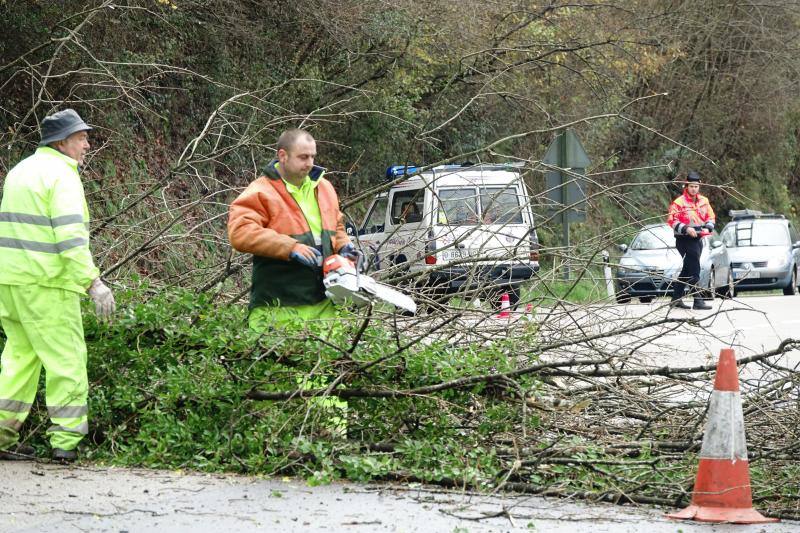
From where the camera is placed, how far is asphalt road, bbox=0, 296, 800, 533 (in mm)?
5078

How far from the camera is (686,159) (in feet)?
113

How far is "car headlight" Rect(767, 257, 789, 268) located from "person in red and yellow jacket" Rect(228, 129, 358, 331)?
19967 mm

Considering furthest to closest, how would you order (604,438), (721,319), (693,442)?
1. (721,319)
2. (604,438)
3. (693,442)

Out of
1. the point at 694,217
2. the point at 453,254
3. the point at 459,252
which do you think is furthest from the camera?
the point at 694,217

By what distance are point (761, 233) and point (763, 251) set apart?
102cm

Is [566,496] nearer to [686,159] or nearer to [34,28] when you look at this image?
[34,28]

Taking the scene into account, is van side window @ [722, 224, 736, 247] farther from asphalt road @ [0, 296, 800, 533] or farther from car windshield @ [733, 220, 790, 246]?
asphalt road @ [0, 296, 800, 533]

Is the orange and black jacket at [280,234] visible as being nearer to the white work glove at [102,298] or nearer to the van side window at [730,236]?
the white work glove at [102,298]

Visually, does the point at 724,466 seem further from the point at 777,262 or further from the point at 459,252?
the point at 777,262

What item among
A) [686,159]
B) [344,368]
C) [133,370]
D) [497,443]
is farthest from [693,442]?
[686,159]

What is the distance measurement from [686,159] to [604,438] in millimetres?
29153

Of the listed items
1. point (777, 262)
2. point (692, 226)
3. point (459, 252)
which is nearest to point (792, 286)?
point (777, 262)

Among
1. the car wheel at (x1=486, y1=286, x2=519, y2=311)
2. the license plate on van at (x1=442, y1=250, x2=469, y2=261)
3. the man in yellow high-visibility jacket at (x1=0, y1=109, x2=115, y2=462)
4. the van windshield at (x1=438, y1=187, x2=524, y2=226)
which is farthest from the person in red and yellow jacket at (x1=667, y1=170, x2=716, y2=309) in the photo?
the man in yellow high-visibility jacket at (x1=0, y1=109, x2=115, y2=462)

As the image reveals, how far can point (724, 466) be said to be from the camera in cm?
533
